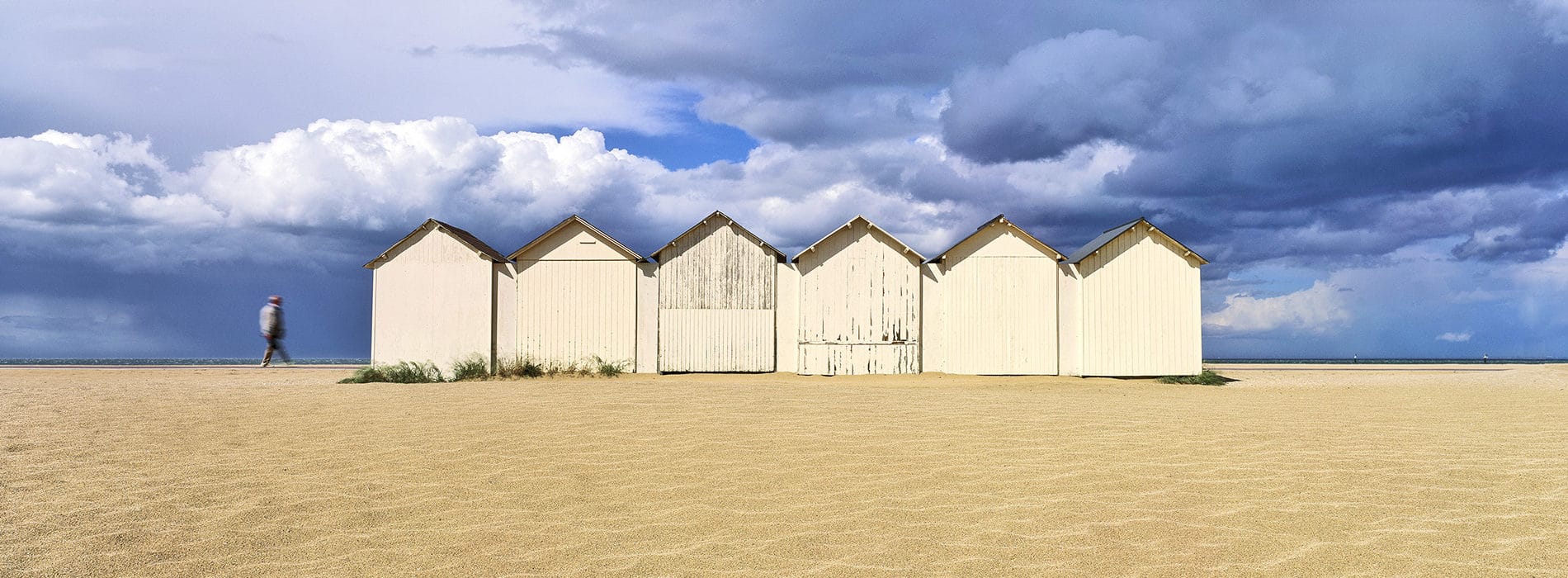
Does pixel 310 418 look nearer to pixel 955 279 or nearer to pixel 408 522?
pixel 408 522

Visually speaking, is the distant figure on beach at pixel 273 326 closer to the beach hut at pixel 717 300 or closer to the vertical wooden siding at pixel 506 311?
the vertical wooden siding at pixel 506 311

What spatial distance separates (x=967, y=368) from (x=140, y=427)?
18.4 meters

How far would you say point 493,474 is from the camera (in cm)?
822

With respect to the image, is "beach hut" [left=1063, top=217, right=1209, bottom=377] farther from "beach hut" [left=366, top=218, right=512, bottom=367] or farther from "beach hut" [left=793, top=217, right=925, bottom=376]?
"beach hut" [left=366, top=218, right=512, bottom=367]

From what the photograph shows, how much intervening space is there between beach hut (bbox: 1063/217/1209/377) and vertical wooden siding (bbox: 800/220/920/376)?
4.33m

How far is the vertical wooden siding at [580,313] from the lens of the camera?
2473 cm

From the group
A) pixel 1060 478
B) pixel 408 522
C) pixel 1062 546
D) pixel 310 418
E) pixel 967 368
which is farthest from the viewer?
pixel 967 368

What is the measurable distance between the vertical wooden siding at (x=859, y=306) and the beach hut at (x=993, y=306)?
21.9 inches

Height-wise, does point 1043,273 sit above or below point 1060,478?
above

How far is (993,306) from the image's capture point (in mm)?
24516

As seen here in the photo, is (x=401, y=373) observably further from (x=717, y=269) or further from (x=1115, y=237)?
(x=1115, y=237)

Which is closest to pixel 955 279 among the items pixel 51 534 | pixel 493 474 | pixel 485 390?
pixel 485 390

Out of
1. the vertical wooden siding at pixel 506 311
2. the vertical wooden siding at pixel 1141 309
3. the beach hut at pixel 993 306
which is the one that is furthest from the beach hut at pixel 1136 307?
the vertical wooden siding at pixel 506 311

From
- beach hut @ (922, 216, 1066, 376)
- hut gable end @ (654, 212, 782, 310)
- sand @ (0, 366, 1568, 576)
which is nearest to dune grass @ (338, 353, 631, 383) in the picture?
hut gable end @ (654, 212, 782, 310)
